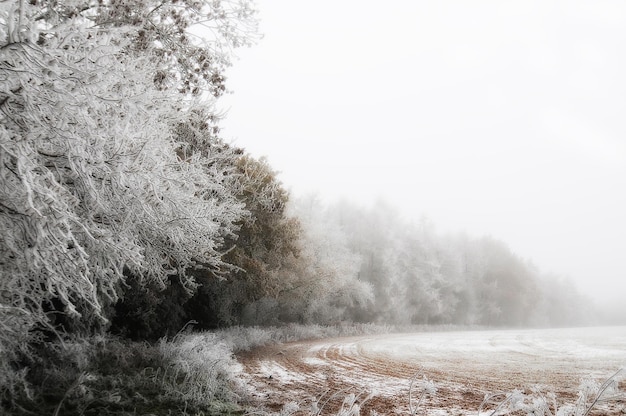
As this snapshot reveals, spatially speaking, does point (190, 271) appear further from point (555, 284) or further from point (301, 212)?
point (555, 284)

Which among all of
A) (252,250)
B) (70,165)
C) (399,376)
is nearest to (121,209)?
(70,165)

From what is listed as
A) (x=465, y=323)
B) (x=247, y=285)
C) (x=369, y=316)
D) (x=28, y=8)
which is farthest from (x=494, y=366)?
(x=465, y=323)

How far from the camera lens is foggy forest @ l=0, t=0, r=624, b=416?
14.7 ft

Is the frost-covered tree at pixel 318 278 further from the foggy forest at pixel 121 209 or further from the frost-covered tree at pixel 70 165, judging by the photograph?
the frost-covered tree at pixel 70 165

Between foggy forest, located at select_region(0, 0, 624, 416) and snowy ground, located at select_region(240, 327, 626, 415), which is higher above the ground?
foggy forest, located at select_region(0, 0, 624, 416)

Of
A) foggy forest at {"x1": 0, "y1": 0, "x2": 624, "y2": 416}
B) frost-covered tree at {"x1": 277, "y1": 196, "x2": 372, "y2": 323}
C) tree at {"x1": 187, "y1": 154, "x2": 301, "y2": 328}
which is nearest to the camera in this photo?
foggy forest at {"x1": 0, "y1": 0, "x2": 624, "y2": 416}

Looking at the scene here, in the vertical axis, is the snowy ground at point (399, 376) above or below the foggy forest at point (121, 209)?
below

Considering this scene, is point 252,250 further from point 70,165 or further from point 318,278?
point 70,165

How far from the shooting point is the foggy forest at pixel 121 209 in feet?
14.7

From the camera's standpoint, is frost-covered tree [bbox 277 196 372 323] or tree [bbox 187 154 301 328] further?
frost-covered tree [bbox 277 196 372 323]

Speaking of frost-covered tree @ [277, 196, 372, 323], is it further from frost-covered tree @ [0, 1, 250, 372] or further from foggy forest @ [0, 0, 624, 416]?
frost-covered tree @ [0, 1, 250, 372]

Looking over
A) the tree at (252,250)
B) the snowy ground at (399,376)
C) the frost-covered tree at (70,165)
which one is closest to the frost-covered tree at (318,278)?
the tree at (252,250)

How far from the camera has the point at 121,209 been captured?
5.80 metres

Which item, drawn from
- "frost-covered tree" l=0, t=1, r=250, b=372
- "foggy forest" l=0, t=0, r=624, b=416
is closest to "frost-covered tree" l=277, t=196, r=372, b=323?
"foggy forest" l=0, t=0, r=624, b=416
